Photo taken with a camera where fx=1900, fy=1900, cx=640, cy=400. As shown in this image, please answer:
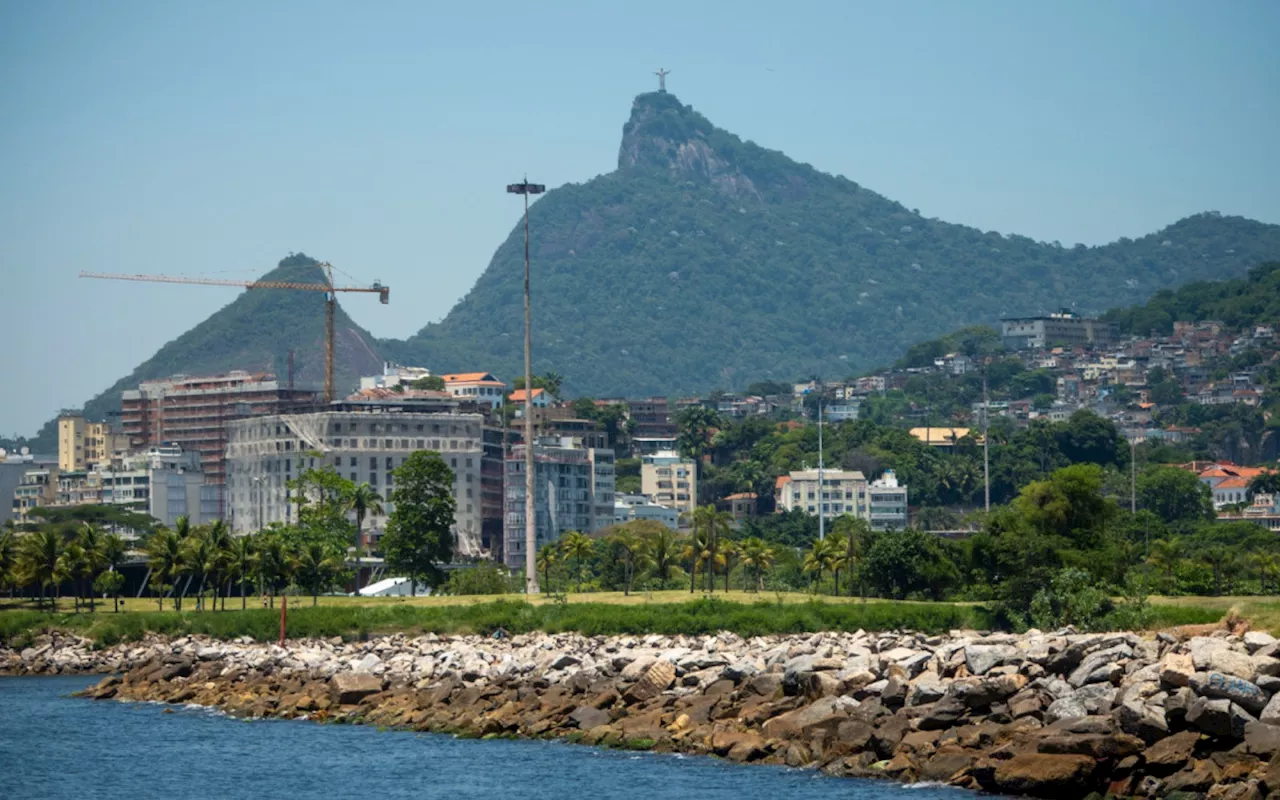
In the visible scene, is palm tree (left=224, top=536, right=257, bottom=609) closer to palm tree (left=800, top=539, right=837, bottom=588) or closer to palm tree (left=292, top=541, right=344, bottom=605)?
palm tree (left=292, top=541, right=344, bottom=605)

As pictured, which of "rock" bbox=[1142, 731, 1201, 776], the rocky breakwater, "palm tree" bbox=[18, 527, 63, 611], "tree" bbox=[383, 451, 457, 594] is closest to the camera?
"rock" bbox=[1142, 731, 1201, 776]

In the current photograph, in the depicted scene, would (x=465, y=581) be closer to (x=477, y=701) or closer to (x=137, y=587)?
(x=137, y=587)

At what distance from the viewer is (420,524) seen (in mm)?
128125

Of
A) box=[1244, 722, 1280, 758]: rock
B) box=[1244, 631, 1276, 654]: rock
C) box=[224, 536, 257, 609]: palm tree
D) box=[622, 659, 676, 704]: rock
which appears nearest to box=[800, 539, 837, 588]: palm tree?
box=[224, 536, 257, 609]: palm tree

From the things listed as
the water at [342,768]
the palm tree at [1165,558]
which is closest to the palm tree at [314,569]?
the water at [342,768]

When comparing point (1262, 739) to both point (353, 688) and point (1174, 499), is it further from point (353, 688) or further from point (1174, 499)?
point (1174, 499)

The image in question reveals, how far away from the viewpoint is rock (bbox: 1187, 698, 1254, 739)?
136ft

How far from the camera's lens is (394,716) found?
62.7m

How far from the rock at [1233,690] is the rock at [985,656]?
7.48m

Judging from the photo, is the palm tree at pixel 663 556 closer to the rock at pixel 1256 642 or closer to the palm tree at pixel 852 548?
the palm tree at pixel 852 548

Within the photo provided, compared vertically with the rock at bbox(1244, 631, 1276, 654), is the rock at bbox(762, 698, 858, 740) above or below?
below

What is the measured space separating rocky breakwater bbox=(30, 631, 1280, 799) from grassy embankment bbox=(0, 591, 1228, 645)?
1056 cm

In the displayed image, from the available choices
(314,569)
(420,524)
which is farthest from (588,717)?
(420,524)

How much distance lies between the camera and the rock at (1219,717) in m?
41.6
